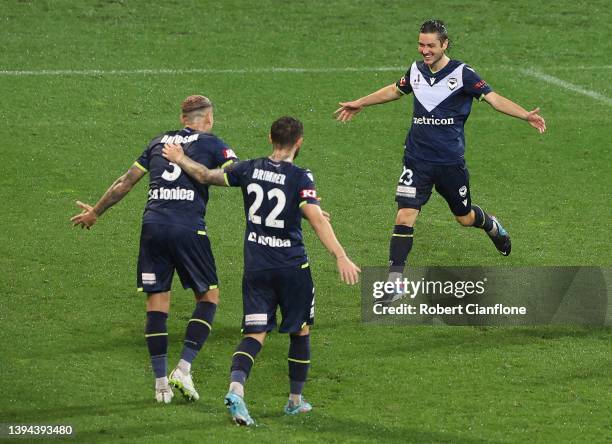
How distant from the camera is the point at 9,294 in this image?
13.3 metres

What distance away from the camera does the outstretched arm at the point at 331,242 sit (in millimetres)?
9719

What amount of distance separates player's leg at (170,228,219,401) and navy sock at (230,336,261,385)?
0.66 m

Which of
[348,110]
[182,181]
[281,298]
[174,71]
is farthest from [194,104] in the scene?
[174,71]

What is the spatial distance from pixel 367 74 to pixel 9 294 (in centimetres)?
942

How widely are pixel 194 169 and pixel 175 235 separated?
Result: 584 mm

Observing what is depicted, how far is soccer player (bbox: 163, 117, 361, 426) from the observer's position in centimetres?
1005

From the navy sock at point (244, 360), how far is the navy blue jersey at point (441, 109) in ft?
12.6

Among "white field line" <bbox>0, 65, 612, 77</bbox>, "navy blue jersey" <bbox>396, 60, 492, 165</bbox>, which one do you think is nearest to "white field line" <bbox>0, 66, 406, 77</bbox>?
"white field line" <bbox>0, 65, 612, 77</bbox>

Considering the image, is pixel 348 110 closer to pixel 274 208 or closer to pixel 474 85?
pixel 474 85

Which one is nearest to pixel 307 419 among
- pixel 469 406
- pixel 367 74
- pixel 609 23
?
pixel 469 406

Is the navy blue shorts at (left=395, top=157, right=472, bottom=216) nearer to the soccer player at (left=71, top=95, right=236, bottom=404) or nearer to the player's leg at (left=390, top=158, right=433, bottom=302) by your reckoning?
the player's leg at (left=390, top=158, right=433, bottom=302)

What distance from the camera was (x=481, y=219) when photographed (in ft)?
46.3

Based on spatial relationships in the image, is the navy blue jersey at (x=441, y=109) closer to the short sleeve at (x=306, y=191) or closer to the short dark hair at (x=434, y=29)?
the short dark hair at (x=434, y=29)

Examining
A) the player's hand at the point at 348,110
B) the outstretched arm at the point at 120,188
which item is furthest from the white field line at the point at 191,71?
the outstretched arm at the point at 120,188
